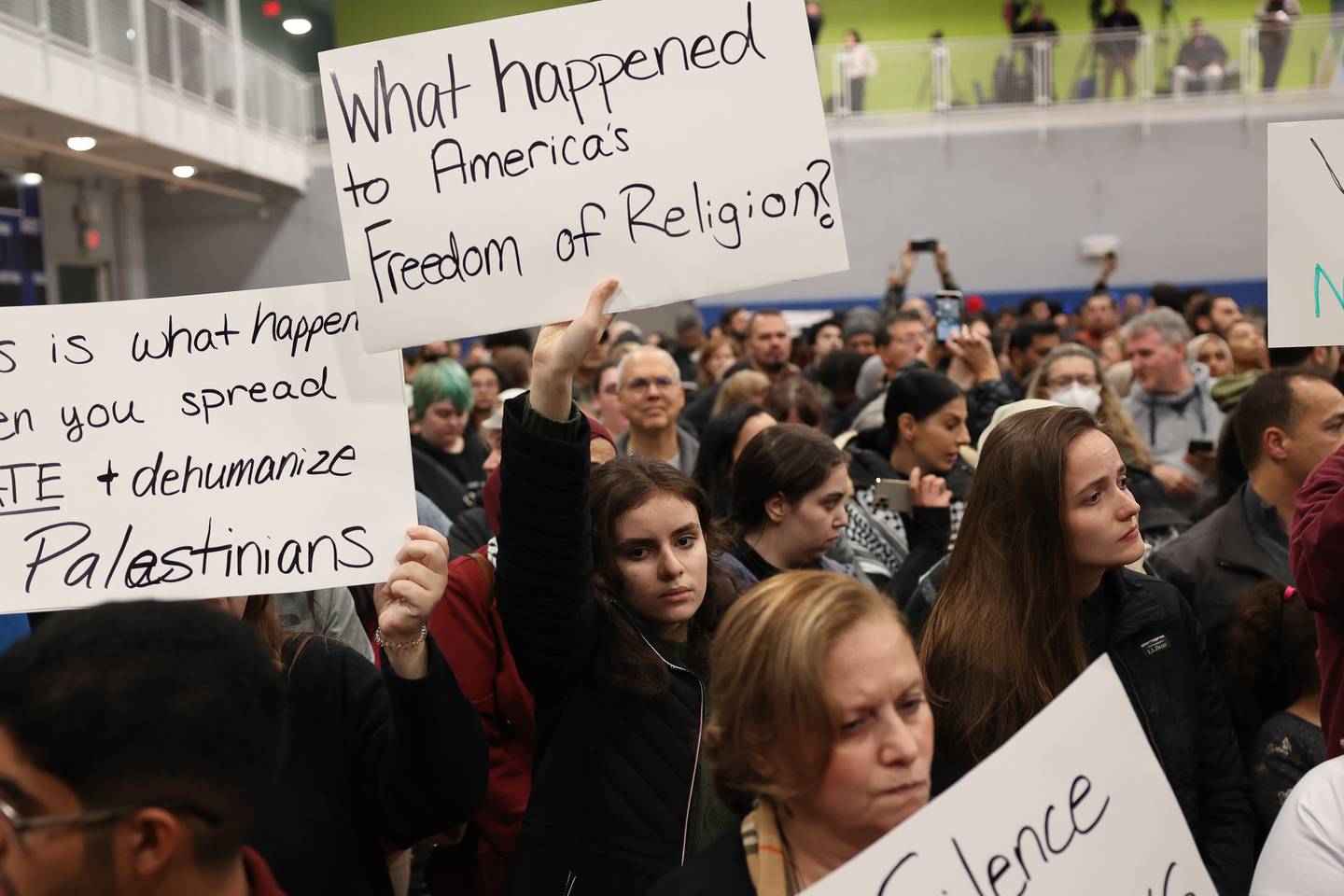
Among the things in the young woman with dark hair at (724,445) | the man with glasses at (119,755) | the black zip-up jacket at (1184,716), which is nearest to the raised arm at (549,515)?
the man with glasses at (119,755)

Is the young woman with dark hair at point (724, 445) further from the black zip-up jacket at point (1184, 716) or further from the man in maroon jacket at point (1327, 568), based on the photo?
the man in maroon jacket at point (1327, 568)

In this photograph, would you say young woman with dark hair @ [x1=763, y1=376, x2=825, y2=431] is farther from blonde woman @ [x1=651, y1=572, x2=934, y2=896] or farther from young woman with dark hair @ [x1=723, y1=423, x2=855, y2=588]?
blonde woman @ [x1=651, y1=572, x2=934, y2=896]

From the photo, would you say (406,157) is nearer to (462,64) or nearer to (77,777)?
(462,64)

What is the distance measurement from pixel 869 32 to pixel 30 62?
562 inches

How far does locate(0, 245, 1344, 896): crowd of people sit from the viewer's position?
1.31 metres

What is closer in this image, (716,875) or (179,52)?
(716,875)

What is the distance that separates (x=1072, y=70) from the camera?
17.3 meters

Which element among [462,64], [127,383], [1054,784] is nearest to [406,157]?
[462,64]

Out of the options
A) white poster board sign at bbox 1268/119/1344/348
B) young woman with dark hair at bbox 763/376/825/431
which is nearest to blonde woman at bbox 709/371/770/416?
young woman with dark hair at bbox 763/376/825/431

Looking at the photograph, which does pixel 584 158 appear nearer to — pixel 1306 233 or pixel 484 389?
pixel 1306 233

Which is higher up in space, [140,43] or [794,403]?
[140,43]

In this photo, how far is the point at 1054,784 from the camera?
1517 mm

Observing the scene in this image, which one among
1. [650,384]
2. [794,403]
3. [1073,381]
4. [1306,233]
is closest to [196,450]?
[1306,233]

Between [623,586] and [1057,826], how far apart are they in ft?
3.28
